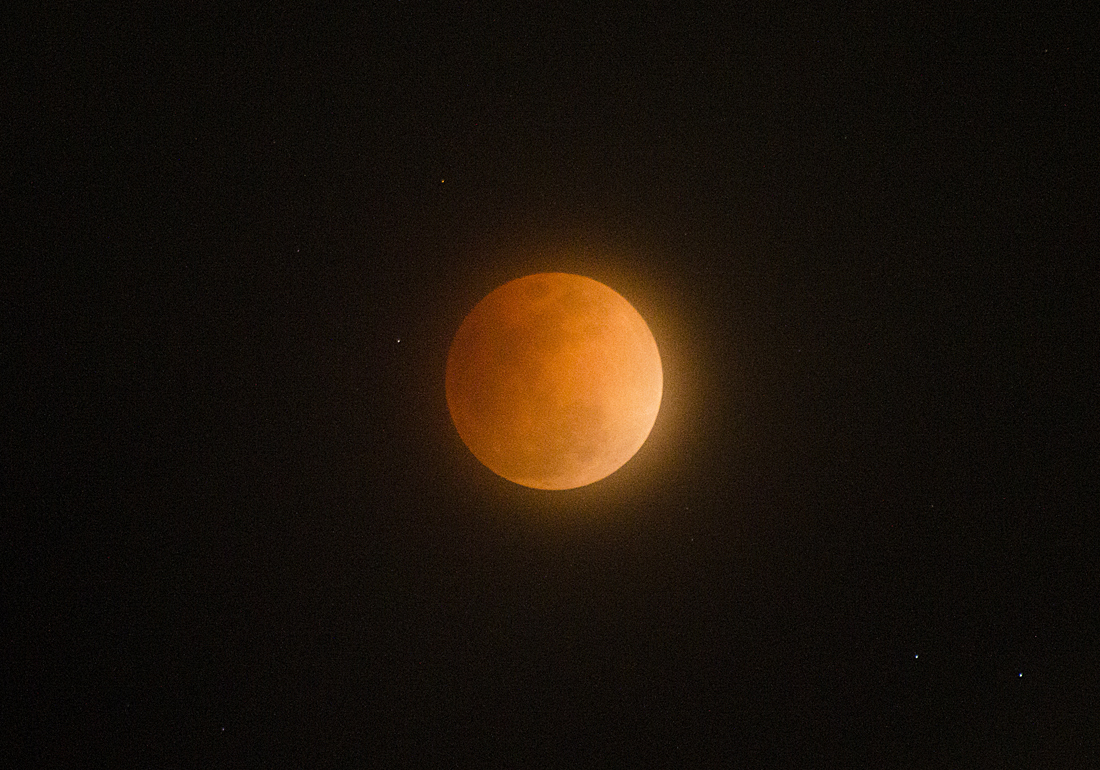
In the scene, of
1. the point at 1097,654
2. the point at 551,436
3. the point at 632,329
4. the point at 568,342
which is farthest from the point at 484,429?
the point at 1097,654

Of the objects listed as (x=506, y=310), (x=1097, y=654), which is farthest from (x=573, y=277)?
(x=1097, y=654)

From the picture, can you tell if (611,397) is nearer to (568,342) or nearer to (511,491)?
(568,342)

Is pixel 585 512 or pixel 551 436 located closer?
pixel 551 436

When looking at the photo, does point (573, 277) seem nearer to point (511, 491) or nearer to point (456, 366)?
point (456, 366)

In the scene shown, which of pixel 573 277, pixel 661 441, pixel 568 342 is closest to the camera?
pixel 568 342

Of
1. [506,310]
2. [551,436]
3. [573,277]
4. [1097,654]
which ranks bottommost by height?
[1097,654]

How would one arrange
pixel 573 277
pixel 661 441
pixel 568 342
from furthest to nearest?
pixel 661 441 < pixel 573 277 < pixel 568 342

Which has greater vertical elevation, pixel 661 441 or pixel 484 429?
pixel 661 441
